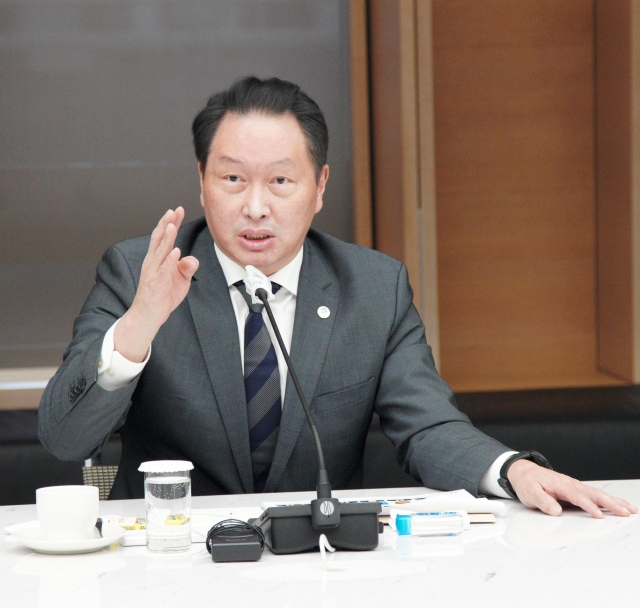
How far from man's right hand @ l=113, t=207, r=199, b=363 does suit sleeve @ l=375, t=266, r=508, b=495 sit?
0.60m

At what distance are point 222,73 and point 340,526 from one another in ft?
7.87

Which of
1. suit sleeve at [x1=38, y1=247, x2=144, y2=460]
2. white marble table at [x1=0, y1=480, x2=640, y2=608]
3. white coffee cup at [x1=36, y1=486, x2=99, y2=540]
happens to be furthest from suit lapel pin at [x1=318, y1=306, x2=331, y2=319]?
white coffee cup at [x1=36, y1=486, x2=99, y2=540]

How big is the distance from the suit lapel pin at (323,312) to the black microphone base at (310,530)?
779mm

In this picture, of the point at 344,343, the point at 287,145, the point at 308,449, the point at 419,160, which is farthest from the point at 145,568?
the point at 419,160

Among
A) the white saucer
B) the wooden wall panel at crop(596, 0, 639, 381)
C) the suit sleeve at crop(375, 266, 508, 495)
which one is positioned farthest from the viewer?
the wooden wall panel at crop(596, 0, 639, 381)

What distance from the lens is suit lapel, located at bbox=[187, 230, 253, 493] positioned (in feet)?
6.17

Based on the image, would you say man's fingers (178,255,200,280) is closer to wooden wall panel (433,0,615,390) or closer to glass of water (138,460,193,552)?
glass of water (138,460,193,552)

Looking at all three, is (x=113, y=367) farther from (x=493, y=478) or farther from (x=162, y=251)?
(x=493, y=478)

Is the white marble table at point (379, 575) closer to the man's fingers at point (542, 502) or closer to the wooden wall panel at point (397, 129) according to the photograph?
the man's fingers at point (542, 502)

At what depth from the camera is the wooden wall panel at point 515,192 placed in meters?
3.24

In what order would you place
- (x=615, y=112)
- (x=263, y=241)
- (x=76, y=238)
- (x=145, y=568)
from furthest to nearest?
(x=76, y=238) < (x=615, y=112) < (x=263, y=241) < (x=145, y=568)

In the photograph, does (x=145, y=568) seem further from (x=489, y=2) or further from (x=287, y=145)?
(x=489, y=2)

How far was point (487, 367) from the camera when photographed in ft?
11.2

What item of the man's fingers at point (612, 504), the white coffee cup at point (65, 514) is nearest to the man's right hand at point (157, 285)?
the white coffee cup at point (65, 514)
